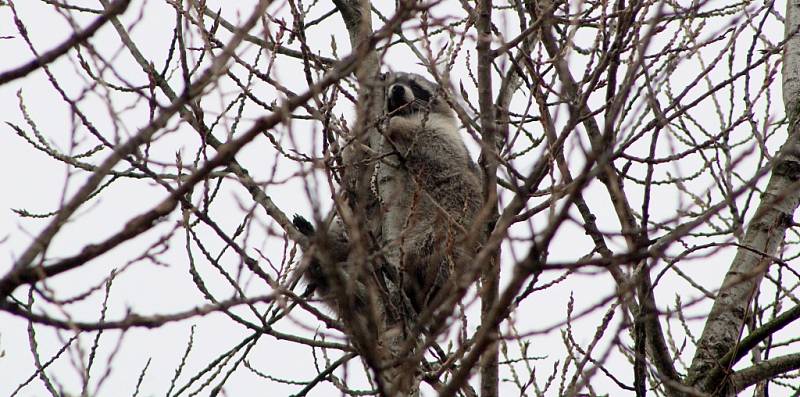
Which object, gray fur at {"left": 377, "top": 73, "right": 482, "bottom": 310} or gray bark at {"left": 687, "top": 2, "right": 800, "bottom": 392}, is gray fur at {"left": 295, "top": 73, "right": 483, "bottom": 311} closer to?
gray fur at {"left": 377, "top": 73, "right": 482, "bottom": 310}

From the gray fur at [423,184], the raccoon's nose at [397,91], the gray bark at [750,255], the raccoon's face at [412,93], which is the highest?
the raccoon's face at [412,93]

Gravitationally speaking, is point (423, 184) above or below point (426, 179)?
below

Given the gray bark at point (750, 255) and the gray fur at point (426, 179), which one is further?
the gray fur at point (426, 179)

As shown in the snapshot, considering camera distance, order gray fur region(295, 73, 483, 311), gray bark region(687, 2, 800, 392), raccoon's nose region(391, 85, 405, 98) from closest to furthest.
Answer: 1. gray bark region(687, 2, 800, 392)
2. gray fur region(295, 73, 483, 311)
3. raccoon's nose region(391, 85, 405, 98)

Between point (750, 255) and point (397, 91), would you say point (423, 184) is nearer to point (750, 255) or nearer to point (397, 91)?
point (750, 255)

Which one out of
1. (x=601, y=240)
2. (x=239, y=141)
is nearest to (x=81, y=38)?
(x=239, y=141)

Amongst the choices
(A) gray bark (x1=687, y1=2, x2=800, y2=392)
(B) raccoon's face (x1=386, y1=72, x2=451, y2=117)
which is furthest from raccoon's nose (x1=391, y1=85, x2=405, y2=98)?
(A) gray bark (x1=687, y1=2, x2=800, y2=392)

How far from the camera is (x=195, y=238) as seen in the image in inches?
127

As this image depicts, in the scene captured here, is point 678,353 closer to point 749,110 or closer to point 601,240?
point 601,240

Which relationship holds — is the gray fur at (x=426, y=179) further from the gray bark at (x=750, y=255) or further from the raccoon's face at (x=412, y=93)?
the gray bark at (x=750, y=255)

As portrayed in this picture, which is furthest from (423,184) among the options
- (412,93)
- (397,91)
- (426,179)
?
(412,93)

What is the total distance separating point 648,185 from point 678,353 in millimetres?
1409

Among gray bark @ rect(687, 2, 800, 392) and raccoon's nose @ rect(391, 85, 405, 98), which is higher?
raccoon's nose @ rect(391, 85, 405, 98)

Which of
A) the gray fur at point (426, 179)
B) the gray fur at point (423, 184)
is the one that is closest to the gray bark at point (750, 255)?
the gray fur at point (423, 184)
